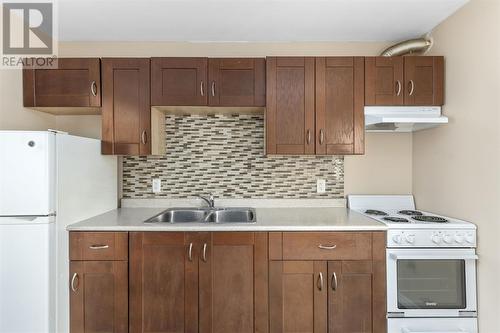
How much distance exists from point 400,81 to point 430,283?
1485 millimetres

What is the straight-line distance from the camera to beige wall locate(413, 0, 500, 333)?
5.77 ft

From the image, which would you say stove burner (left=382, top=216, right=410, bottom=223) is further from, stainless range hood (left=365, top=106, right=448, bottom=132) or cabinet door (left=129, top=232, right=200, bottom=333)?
cabinet door (left=129, top=232, right=200, bottom=333)

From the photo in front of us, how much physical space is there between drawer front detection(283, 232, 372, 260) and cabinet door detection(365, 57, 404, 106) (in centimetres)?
107

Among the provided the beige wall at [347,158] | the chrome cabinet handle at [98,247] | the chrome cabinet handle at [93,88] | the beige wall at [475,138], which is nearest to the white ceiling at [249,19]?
the beige wall at [347,158]

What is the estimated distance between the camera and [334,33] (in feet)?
8.23

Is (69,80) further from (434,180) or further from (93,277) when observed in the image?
(434,180)

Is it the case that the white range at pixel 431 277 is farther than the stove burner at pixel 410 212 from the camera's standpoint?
No

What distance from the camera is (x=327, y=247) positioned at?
1.97 meters

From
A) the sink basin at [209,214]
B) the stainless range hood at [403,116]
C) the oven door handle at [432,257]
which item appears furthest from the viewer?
the sink basin at [209,214]

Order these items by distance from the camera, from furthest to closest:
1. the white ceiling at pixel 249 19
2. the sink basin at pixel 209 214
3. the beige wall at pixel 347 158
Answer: the beige wall at pixel 347 158
the sink basin at pixel 209 214
the white ceiling at pixel 249 19

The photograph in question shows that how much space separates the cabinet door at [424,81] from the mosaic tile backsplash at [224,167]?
795 millimetres

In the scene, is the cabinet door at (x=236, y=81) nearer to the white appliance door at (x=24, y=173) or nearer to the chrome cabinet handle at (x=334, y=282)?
the white appliance door at (x=24, y=173)

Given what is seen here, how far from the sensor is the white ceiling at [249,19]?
6.68 ft

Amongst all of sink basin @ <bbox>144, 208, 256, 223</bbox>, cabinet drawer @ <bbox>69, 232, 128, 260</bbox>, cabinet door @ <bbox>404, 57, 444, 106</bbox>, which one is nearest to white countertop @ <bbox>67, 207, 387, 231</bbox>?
cabinet drawer @ <bbox>69, 232, 128, 260</bbox>
